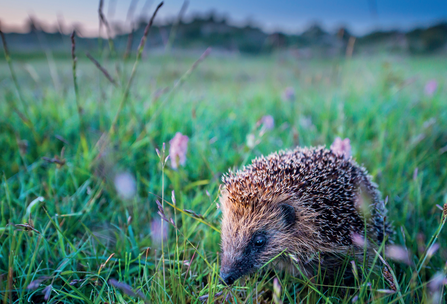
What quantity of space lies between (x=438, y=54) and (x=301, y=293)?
1884 centimetres

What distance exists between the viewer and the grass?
6.11 feet

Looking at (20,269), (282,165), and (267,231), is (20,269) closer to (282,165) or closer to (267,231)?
(267,231)

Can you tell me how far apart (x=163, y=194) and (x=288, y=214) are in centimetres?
107

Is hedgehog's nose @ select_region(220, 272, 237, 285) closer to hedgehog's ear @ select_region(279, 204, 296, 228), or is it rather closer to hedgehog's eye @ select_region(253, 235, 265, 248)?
hedgehog's eye @ select_region(253, 235, 265, 248)

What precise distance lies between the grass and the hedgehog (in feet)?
0.56

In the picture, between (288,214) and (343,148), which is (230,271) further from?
(343,148)

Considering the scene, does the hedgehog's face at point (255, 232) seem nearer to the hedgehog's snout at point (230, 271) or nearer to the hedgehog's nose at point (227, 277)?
the hedgehog's snout at point (230, 271)

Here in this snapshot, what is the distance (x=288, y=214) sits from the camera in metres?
2.25

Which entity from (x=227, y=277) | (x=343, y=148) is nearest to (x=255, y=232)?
(x=227, y=277)

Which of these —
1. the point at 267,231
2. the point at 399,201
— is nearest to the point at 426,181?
the point at 399,201

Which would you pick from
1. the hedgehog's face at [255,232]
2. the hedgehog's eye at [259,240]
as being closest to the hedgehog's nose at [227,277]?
the hedgehog's face at [255,232]

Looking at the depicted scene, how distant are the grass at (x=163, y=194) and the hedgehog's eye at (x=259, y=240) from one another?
0.81ft

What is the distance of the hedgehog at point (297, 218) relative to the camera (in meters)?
2.13

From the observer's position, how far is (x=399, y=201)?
3.00 m
